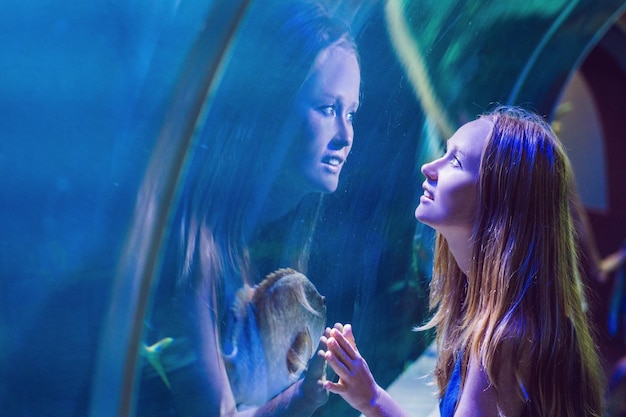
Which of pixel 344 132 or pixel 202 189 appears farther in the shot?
pixel 344 132

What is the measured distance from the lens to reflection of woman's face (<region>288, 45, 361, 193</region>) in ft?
5.44

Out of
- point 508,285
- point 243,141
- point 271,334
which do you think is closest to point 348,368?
point 271,334

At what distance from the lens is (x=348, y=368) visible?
1504mm

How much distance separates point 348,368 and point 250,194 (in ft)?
1.39

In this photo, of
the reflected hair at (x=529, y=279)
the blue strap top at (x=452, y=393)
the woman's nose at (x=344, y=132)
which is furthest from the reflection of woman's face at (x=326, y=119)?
the blue strap top at (x=452, y=393)

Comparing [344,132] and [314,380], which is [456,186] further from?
[314,380]

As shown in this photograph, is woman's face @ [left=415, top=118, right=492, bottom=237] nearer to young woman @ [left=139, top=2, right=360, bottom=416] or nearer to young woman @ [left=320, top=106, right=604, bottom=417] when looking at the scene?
young woman @ [left=320, top=106, right=604, bottom=417]

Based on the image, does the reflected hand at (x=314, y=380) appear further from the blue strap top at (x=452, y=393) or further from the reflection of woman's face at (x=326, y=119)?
the reflection of woman's face at (x=326, y=119)

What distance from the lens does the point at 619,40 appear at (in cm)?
421

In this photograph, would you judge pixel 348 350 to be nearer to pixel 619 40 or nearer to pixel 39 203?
pixel 39 203

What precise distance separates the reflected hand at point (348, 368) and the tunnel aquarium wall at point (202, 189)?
203 millimetres

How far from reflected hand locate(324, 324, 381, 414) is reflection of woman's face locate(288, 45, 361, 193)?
390mm

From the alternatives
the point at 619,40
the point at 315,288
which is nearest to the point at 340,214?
the point at 315,288

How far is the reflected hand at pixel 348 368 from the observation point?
150 centimetres
